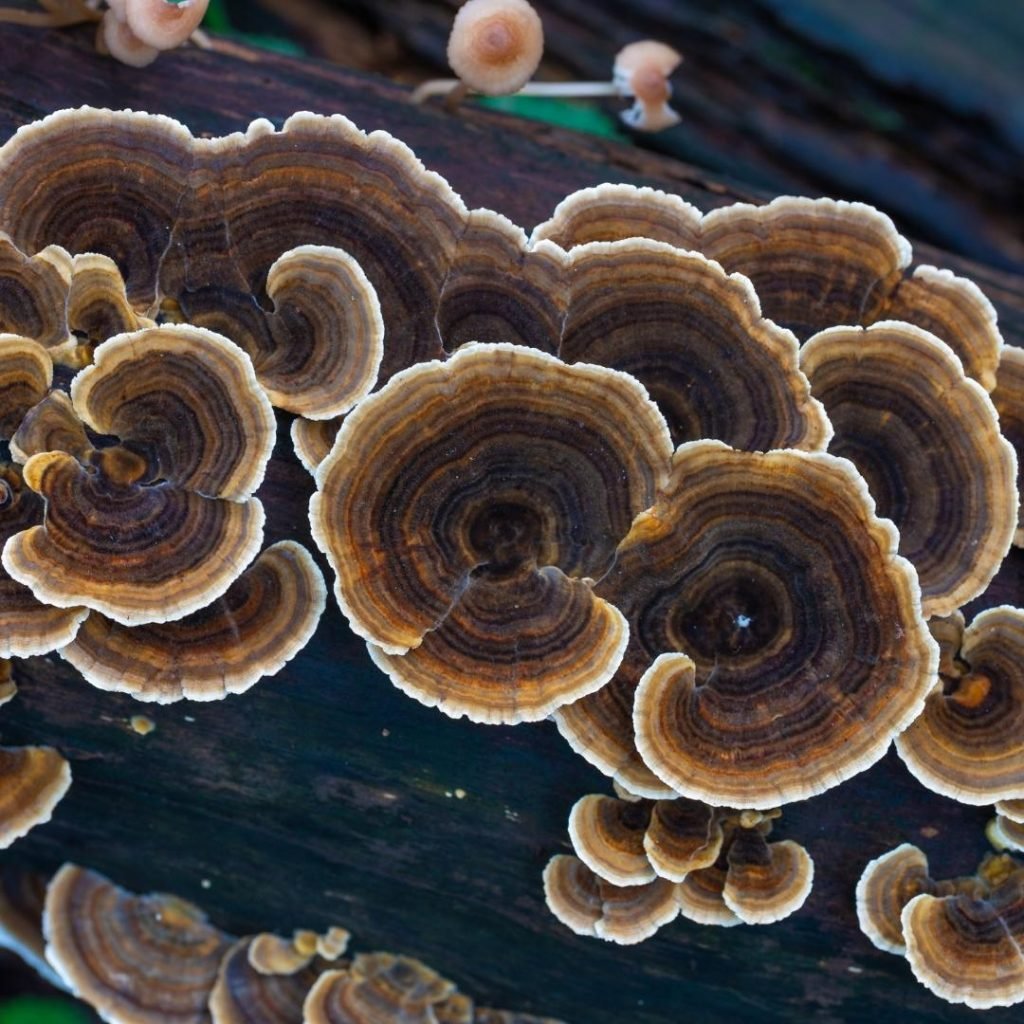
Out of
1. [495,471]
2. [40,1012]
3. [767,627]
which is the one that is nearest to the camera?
[495,471]

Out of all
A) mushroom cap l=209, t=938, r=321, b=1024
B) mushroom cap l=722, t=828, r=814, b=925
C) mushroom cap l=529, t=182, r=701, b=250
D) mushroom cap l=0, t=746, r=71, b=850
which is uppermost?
mushroom cap l=529, t=182, r=701, b=250

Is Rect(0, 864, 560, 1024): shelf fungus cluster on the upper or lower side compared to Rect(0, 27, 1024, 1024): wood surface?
lower

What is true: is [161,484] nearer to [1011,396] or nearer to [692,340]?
[692,340]

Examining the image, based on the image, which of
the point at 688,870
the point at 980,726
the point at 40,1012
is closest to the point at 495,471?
the point at 688,870

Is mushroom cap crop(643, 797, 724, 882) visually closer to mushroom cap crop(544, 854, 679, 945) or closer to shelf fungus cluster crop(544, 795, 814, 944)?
shelf fungus cluster crop(544, 795, 814, 944)

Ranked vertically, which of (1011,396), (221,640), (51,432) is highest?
(1011,396)

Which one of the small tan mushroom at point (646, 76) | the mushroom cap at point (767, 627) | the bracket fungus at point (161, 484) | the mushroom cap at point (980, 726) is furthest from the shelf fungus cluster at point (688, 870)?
the small tan mushroom at point (646, 76)

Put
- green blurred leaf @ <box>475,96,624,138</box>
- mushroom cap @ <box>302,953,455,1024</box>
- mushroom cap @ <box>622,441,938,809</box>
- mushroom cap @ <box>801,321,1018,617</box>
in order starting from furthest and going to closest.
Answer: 1. green blurred leaf @ <box>475,96,624,138</box>
2. mushroom cap @ <box>302,953,455,1024</box>
3. mushroom cap @ <box>801,321,1018,617</box>
4. mushroom cap @ <box>622,441,938,809</box>

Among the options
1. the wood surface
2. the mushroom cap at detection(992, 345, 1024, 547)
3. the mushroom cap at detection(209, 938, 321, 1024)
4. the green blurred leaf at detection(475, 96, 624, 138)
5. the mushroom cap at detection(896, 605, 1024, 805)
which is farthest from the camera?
the green blurred leaf at detection(475, 96, 624, 138)

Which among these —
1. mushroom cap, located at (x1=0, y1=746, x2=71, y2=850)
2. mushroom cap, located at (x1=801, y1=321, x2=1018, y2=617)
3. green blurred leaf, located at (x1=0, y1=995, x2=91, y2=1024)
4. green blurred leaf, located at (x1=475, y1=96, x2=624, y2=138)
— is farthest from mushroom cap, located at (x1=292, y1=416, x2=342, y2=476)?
green blurred leaf, located at (x1=0, y1=995, x2=91, y2=1024)
